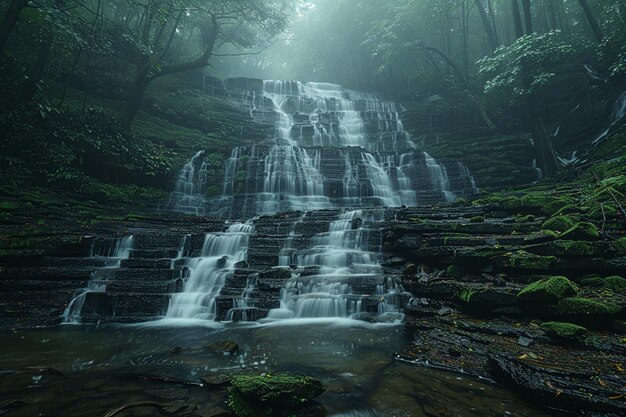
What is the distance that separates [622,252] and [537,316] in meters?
2.56

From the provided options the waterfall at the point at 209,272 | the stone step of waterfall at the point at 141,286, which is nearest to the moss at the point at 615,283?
the waterfall at the point at 209,272

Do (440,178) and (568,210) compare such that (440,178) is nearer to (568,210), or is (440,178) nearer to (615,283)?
(568,210)

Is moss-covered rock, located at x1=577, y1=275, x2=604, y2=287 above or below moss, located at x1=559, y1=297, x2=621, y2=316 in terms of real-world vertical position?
above

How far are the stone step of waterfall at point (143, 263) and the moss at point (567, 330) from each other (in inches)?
379

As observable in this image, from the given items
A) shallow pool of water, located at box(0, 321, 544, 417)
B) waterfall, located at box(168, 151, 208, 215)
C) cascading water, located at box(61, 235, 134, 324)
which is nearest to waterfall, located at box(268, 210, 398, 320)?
shallow pool of water, located at box(0, 321, 544, 417)

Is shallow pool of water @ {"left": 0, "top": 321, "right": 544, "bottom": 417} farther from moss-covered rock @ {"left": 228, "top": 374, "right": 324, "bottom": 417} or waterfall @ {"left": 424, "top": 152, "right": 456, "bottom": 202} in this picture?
waterfall @ {"left": 424, "top": 152, "right": 456, "bottom": 202}

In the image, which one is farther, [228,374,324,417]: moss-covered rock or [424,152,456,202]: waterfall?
[424,152,456,202]: waterfall

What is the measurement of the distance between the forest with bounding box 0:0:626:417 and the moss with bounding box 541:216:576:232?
0.17ft

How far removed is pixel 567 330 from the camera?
16.4ft

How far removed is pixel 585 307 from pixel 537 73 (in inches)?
653

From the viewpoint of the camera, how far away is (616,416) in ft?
10.8

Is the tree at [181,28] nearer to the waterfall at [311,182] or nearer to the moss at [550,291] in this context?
the waterfall at [311,182]

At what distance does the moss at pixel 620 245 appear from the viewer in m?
6.51

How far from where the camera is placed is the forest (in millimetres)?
4246
